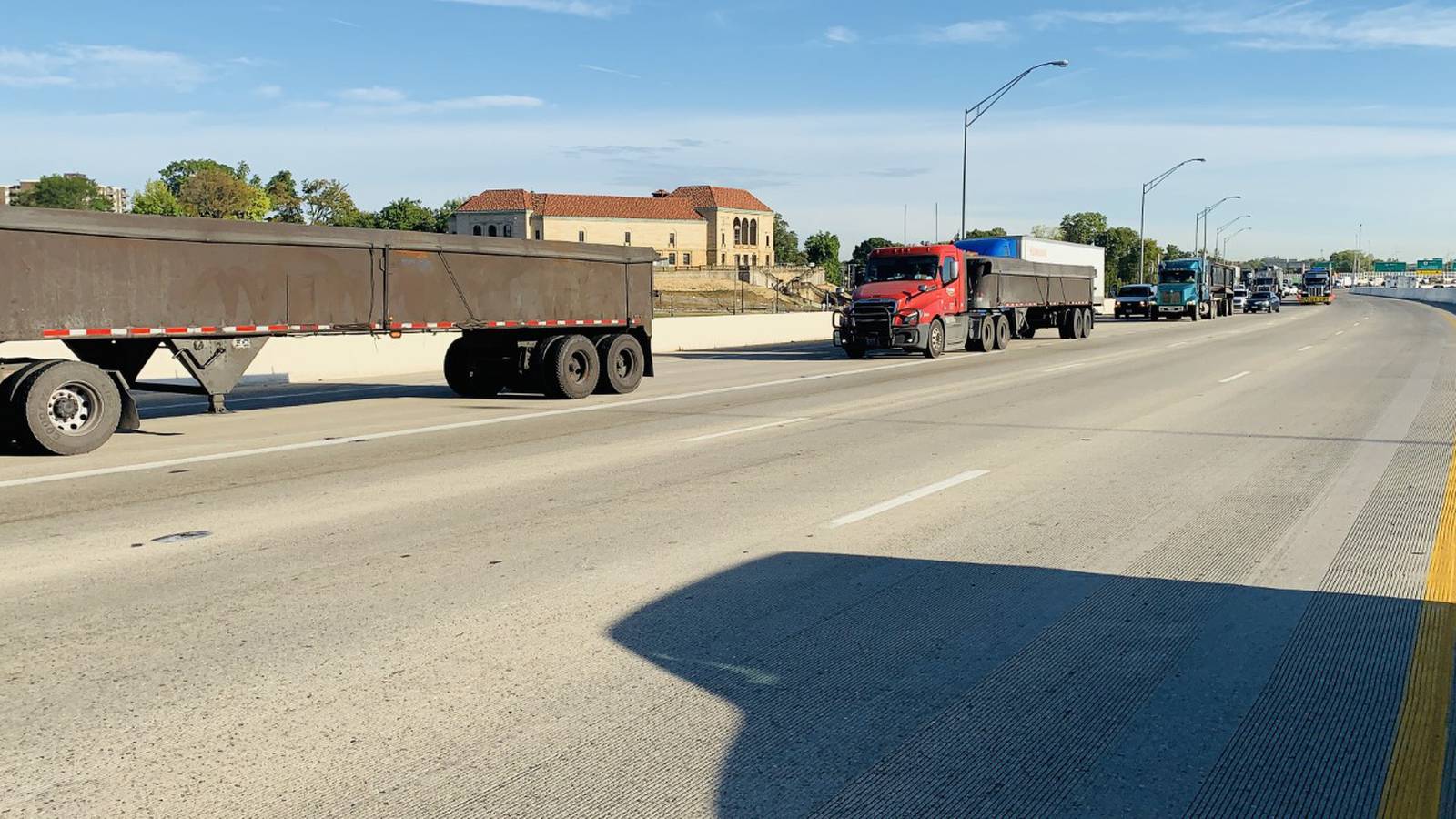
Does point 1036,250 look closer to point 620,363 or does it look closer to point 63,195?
point 620,363

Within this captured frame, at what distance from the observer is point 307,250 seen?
1484 cm

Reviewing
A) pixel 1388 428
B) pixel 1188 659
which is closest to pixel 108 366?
pixel 1188 659

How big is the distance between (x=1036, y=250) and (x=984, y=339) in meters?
16.2

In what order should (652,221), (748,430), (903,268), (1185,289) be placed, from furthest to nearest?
(652,221) < (1185,289) < (903,268) < (748,430)

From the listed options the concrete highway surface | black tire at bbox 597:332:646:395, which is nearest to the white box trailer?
black tire at bbox 597:332:646:395

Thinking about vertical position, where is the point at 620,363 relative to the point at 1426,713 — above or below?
above

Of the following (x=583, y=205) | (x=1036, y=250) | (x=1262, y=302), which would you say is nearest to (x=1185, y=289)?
(x=1036, y=250)

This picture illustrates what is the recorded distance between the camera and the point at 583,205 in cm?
15700

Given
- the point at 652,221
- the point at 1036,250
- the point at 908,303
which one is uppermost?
the point at 652,221

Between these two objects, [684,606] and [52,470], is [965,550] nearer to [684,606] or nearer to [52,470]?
[684,606]

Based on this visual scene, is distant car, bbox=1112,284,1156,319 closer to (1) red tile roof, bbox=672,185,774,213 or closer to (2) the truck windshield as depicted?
(2) the truck windshield

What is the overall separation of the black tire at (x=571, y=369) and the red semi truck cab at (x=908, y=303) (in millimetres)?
11386

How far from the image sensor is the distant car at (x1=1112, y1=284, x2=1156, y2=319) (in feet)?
200

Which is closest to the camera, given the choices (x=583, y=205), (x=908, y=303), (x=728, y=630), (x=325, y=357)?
(x=728, y=630)
